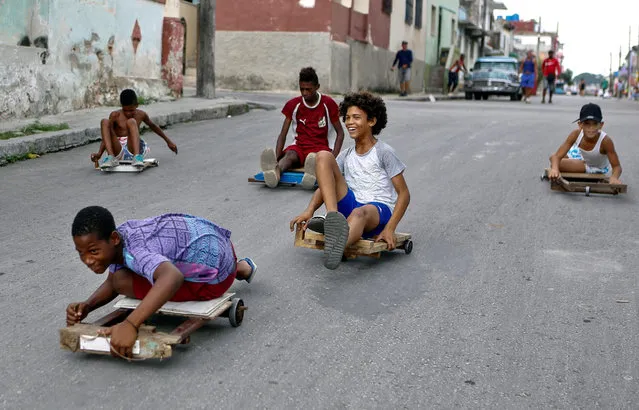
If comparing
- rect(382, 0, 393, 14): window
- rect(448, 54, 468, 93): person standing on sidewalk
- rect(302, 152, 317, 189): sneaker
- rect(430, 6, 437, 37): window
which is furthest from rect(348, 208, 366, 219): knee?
rect(430, 6, 437, 37): window

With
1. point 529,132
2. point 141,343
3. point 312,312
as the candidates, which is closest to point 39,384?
point 141,343

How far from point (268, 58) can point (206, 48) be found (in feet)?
28.7

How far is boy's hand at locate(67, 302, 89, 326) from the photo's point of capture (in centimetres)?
389

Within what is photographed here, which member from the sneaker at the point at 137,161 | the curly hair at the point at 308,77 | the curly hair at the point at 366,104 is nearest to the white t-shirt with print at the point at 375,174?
the curly hair at the point at 366,104

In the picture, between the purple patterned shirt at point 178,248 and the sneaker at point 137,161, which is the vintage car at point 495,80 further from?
the purple patterned shirt at point 178,248

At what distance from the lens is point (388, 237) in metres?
5.61

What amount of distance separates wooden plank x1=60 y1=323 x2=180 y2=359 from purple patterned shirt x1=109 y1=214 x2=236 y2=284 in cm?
25

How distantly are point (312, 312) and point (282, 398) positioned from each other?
1.19 metres

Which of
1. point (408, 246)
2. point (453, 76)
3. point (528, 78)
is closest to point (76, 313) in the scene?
point (408, 246)

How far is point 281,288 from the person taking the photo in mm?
5035

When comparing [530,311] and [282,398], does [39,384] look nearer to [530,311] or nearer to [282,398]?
[282,398]

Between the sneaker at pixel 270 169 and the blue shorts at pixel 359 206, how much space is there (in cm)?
257

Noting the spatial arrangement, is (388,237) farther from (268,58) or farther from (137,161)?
(268,58)

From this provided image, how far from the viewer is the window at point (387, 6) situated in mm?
30927
